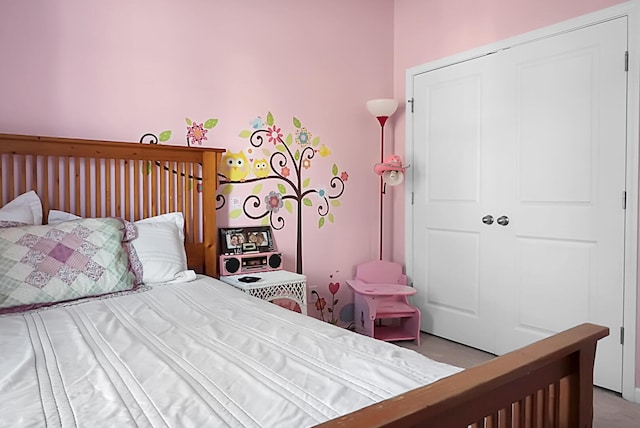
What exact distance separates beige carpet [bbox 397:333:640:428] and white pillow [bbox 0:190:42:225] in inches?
92.4

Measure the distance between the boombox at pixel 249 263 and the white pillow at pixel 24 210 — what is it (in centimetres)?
99

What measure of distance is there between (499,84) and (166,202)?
2151 mm

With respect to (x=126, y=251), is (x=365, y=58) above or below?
above

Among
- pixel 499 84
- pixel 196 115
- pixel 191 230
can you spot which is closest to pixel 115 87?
pixel 196 115

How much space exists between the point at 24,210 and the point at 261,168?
4.50 feet

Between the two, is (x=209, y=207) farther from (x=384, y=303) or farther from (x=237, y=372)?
(x=237, y=372)

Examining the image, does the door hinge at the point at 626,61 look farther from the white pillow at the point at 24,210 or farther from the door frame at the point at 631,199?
the white pillow at the point at 24,210

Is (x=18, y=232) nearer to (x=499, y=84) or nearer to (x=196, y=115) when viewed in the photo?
(x=196, y=115)

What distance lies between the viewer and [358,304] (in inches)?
138

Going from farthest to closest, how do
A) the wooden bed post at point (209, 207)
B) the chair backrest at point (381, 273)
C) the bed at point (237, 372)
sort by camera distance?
1. the chair backrest at point (381, 273)
2. the wooden bed post at point (209, 207)
3. the bed at point (237, 372)

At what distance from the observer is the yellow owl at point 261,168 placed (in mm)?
3145

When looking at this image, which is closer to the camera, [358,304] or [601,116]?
[601,116]

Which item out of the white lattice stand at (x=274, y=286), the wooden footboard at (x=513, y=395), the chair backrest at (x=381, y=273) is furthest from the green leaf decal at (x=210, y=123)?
the wooden footboard at (x=513, y=395)

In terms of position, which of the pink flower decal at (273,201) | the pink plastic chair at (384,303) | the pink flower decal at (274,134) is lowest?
the pink plastic chair at (384,303)
